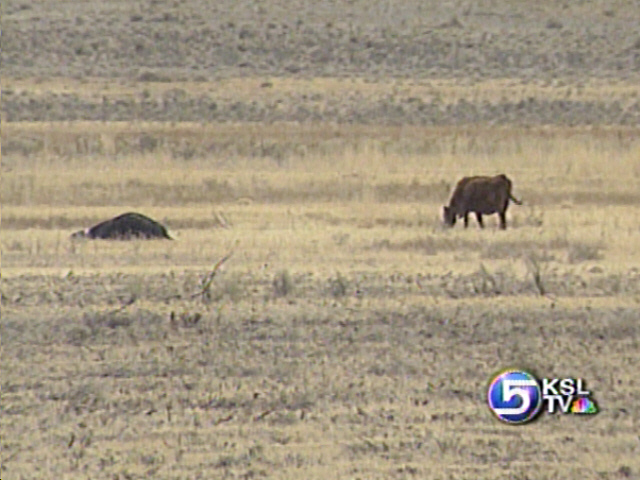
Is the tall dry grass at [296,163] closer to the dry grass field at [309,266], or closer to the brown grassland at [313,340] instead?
the dry grass field at [309,266]

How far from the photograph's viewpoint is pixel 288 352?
9.13m

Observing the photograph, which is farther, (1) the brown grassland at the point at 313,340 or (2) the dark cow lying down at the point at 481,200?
(2) the dark cow lying down at the point at 481,200

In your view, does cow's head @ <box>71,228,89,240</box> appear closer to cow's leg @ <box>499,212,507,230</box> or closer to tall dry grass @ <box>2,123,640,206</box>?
cow's leg @ <box>499,212,507,230</box>

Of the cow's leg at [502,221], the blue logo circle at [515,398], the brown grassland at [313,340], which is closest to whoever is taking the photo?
the brown grassland at [313,340]

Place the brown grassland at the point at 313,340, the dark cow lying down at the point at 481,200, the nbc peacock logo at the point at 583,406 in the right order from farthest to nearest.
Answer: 1. the dark cow lying down at the point at 481,200
2. the nbc peacock logo at the point at 583,406
3. the brown grassland at the point at 313,340

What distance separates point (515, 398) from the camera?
754cm

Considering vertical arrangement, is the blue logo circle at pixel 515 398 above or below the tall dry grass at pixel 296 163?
below

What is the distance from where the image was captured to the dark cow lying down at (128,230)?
15.6 m

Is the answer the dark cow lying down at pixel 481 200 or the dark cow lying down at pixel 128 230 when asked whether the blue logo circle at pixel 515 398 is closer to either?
the dark cow lying down at pixel 128 230

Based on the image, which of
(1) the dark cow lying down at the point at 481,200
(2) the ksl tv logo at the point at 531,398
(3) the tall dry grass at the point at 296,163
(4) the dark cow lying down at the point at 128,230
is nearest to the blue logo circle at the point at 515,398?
(2) the ksl tv logo at the point at 531,398

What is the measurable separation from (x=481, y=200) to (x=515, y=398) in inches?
380

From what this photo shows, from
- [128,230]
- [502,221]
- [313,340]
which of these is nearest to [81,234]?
[128,230]

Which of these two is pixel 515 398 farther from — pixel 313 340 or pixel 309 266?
pixel 309 266

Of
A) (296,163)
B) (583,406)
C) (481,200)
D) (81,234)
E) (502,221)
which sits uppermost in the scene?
(296,163)
